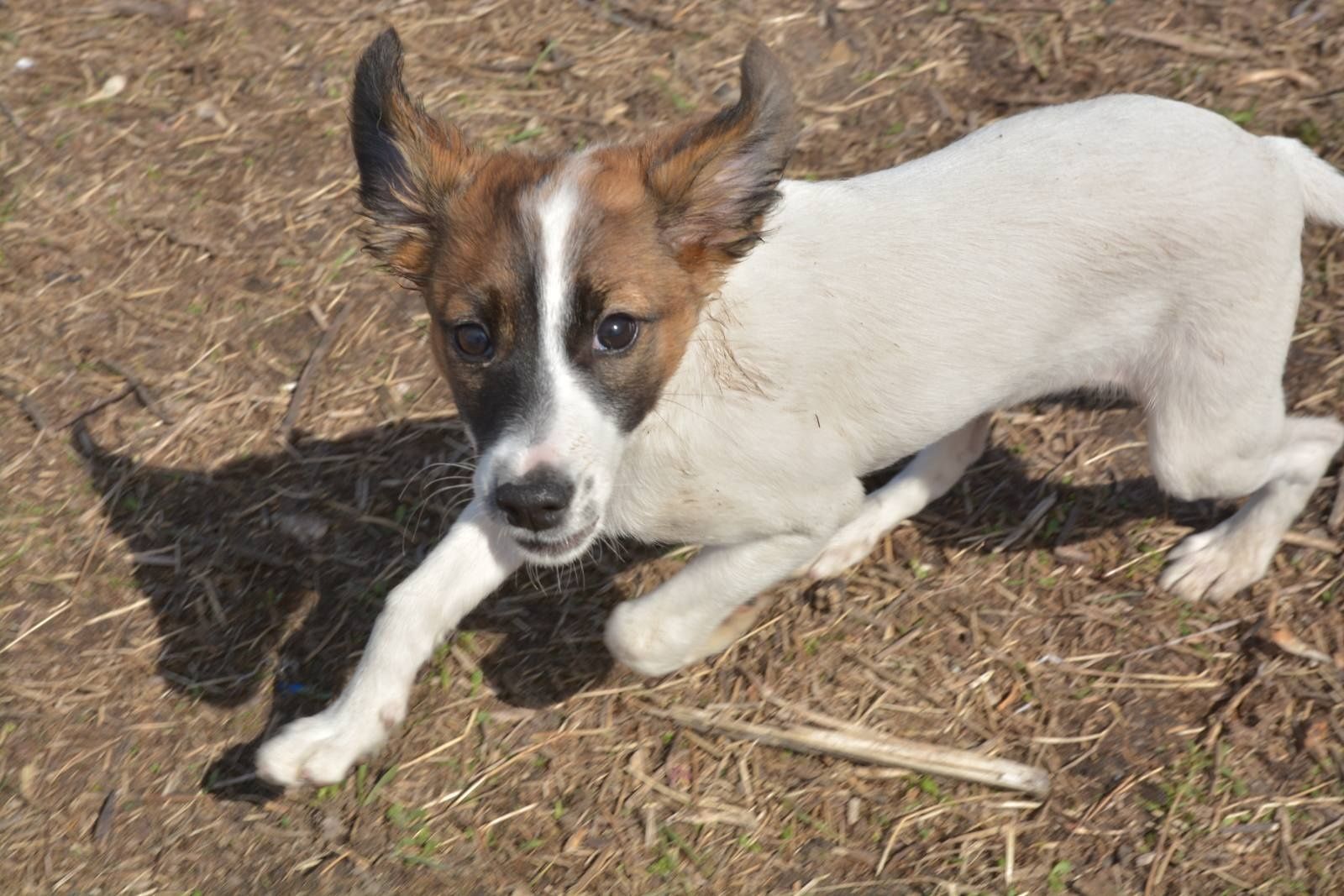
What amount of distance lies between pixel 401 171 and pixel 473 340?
549 millimetres

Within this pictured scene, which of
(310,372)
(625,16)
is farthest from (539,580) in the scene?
(625,16)

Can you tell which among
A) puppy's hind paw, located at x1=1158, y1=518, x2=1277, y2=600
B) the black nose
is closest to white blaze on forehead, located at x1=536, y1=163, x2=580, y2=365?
the black nose

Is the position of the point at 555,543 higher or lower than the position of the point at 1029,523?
higher

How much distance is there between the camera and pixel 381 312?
5.33 metres

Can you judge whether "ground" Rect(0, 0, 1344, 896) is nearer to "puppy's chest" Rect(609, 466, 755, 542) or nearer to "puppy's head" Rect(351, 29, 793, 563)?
"puppy's chest" Rect(609, 466, 755, 542)

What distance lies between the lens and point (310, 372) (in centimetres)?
516

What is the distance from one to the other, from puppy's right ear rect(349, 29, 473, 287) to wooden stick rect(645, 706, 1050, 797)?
1.72 metres

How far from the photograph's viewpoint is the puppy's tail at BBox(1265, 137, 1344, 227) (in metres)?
3.91

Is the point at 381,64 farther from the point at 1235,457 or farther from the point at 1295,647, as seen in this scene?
the point at 1295,647

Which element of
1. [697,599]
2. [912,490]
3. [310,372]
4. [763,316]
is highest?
[763,316]

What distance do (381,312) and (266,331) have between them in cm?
48

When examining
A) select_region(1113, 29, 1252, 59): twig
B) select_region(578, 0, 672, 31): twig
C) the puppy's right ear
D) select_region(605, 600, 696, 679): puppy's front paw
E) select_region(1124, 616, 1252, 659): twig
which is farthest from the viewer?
select_region(578, 0, 672, 31): twig

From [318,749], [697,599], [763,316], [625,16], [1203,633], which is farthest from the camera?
[625,16]

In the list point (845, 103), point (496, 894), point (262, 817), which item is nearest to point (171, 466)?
point (262, 817)
